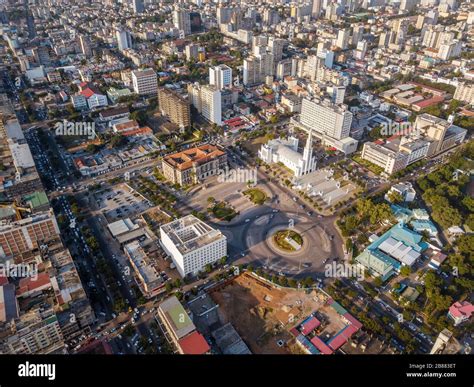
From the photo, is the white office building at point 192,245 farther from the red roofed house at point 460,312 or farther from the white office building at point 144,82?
the white office building at point 144,82

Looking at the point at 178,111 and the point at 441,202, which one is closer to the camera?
Result: the point at 441,202

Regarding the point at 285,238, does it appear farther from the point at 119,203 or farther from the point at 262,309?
the point at 119,203

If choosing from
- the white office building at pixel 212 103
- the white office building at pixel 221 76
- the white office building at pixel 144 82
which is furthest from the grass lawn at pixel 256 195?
the white office building at pixel 144 82

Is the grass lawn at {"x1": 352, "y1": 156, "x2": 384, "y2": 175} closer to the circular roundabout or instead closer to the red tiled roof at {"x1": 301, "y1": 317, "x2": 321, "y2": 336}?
the circular roundabout
